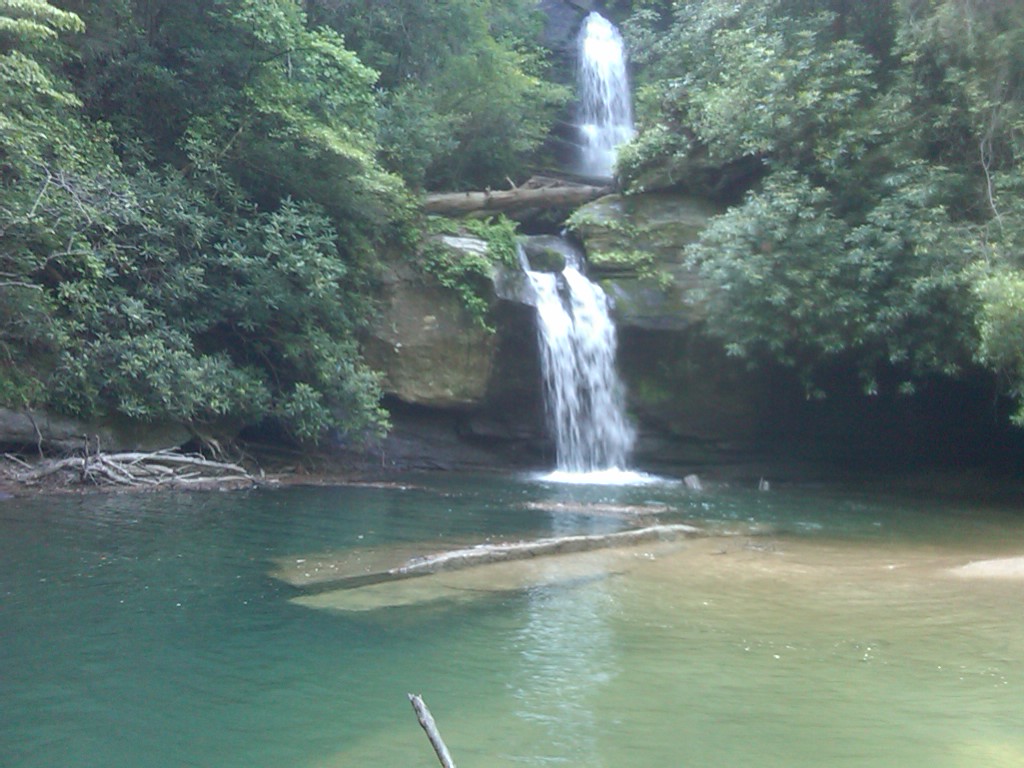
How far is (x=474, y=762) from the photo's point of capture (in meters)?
5.30

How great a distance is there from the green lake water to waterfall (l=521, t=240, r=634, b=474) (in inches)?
311

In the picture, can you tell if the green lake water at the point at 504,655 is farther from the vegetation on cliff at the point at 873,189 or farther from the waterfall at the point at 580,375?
the waterfall at the point at 580,375

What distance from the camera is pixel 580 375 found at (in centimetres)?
1994

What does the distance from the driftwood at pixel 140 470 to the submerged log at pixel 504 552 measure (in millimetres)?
6580

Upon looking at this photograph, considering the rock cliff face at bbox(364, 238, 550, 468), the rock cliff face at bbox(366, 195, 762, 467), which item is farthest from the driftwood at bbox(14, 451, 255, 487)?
the rock cliff face at bbox(366, 195, 762, 467)

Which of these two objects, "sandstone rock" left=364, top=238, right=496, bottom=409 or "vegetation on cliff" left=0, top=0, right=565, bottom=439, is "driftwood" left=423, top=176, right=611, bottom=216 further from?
"sandstone rock" left=364, top=238, right=496, bottom=409

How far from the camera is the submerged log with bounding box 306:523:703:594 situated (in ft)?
30.6

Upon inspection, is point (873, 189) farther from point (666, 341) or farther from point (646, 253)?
point (666, 341)

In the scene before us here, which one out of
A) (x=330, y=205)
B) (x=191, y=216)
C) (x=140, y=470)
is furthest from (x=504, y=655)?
(x=330, y=205)

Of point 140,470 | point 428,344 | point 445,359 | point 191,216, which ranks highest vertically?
point 191,216

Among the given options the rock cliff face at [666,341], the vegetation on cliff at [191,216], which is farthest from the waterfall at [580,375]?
the vegetation on cliff at [191,216]

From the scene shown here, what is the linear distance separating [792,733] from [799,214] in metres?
12.7

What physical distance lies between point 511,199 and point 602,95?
939 centimetres

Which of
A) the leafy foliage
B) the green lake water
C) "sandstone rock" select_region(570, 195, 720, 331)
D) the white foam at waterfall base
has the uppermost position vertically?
the leafy foliage
